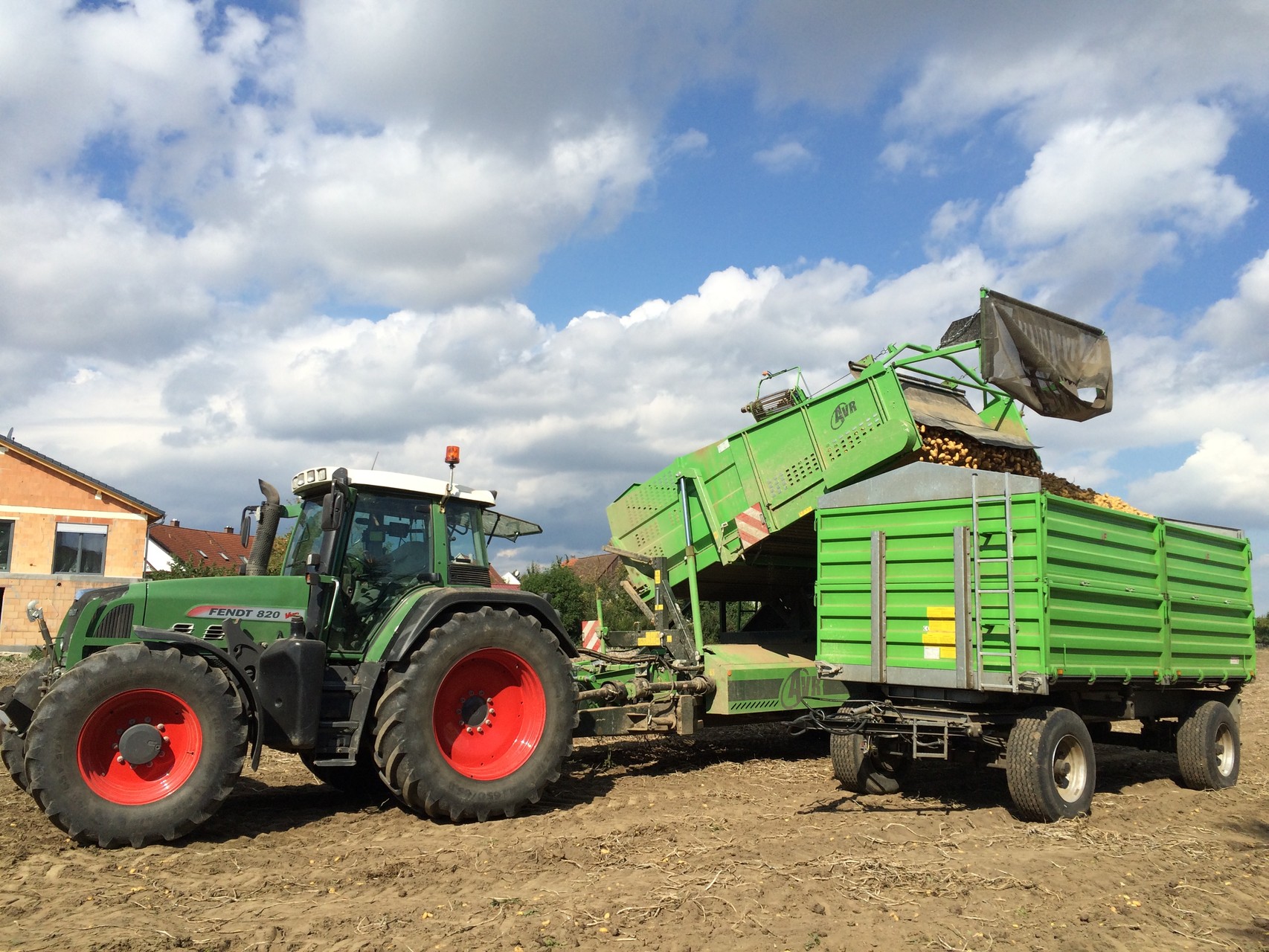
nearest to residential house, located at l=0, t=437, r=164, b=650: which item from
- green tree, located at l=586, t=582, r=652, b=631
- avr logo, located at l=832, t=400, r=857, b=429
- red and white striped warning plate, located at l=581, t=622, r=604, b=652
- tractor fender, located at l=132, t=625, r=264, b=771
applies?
green tree, located at l=586, t=582, r=652, b=631

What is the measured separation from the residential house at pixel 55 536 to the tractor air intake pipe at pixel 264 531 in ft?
63.5

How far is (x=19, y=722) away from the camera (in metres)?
5.81

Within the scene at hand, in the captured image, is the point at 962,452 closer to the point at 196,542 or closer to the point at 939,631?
the point at 939,631

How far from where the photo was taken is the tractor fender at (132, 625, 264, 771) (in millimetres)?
5918

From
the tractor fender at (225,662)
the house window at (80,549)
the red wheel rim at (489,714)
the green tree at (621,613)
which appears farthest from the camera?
the house window at (80,549)

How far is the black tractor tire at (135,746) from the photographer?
5340 millimetres

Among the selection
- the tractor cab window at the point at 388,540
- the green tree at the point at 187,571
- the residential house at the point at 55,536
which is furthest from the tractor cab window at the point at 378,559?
the residential house at the point at 55,536

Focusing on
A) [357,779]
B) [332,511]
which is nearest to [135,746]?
[332,511]

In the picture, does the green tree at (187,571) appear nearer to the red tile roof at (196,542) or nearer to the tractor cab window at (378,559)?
the tractor cab window at (378,559)

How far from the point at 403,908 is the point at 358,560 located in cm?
284

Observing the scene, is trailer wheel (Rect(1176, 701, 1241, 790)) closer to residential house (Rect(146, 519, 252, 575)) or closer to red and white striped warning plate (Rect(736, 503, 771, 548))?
red and white striped warning plate (Rect(736, 503, 771, 548))

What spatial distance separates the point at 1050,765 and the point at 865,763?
1.37 metres

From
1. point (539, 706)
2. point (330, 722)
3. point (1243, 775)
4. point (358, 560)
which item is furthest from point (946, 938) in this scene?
point (1243, 775)

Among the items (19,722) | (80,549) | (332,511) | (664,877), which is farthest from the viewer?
(80,549)
